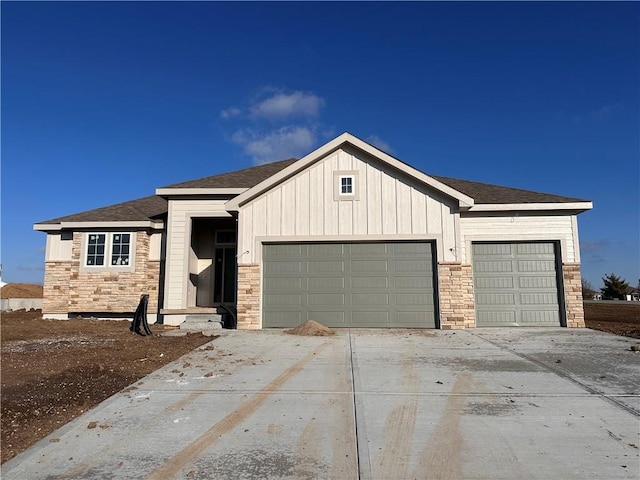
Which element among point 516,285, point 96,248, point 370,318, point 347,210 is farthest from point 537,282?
point 96,248

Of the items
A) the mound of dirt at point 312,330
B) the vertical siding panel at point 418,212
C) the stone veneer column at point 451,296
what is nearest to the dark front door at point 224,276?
the mound of dirt at point 312,330

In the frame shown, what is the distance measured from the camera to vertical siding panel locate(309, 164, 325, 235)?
12297 mm

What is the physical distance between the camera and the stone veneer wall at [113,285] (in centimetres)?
1447

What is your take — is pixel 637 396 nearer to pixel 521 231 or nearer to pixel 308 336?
pixel 308 336

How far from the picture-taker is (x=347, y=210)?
484 inches

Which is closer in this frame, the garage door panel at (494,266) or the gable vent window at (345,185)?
the gable vent window at (345,185)

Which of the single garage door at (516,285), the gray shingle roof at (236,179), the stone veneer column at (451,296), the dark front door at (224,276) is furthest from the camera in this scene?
the dark front door at (224,276)

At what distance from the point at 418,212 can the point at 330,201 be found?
261 centimetres

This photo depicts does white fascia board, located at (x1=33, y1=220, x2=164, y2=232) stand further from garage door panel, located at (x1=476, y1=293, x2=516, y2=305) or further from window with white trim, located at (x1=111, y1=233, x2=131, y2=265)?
garage door panel, located at (x1=476, y1=293, x2=516, y2=305)

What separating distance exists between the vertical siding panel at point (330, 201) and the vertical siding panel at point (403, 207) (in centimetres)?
184

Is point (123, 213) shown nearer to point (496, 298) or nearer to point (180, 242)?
point (180, 242)

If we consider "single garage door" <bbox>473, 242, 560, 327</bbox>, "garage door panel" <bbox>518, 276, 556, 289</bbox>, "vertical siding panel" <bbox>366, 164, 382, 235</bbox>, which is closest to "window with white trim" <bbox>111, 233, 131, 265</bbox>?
"vertical siding panel" <bbox>366, 164, 382, 235</bbox>

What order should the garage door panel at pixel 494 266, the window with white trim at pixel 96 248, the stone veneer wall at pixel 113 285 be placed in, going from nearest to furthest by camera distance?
the garage door panel at pixel 494 266 < the stone veneer wall at pixel 113 285 < the window with white trim at pixel 96 248

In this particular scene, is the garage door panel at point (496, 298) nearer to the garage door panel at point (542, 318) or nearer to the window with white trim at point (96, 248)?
the garage door panel at point (542, 318)
